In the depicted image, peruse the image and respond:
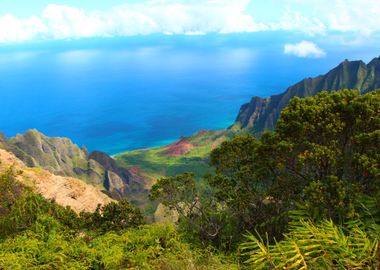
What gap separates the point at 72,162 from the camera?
18025cm

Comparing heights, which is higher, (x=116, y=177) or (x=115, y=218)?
(x=115, y=218)

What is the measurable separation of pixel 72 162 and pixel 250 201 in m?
170

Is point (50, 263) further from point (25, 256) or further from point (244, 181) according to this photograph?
point (244, 181)

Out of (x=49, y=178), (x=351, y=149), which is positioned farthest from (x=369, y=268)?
(x=49, y=178)

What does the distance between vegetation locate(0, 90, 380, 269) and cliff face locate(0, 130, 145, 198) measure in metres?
131

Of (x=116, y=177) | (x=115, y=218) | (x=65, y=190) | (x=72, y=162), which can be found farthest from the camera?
(x=72, y=162)

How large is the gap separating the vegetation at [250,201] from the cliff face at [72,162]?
5155 inches

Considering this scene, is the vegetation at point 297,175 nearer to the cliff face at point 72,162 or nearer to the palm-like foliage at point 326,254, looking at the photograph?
the palm-like foliage at point 326,254

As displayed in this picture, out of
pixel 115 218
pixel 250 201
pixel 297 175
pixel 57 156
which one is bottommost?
pixel 57 156

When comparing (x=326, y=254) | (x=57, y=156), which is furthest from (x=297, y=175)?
(x=57, y=156)

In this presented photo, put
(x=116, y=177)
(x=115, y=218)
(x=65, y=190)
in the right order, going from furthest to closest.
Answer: (x=116, y=177) < (x=65, y=190) < (x=115, y=218)

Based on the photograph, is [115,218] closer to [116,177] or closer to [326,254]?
[326,254]

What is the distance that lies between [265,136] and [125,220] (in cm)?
1348

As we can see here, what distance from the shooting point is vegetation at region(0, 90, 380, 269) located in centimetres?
1360
